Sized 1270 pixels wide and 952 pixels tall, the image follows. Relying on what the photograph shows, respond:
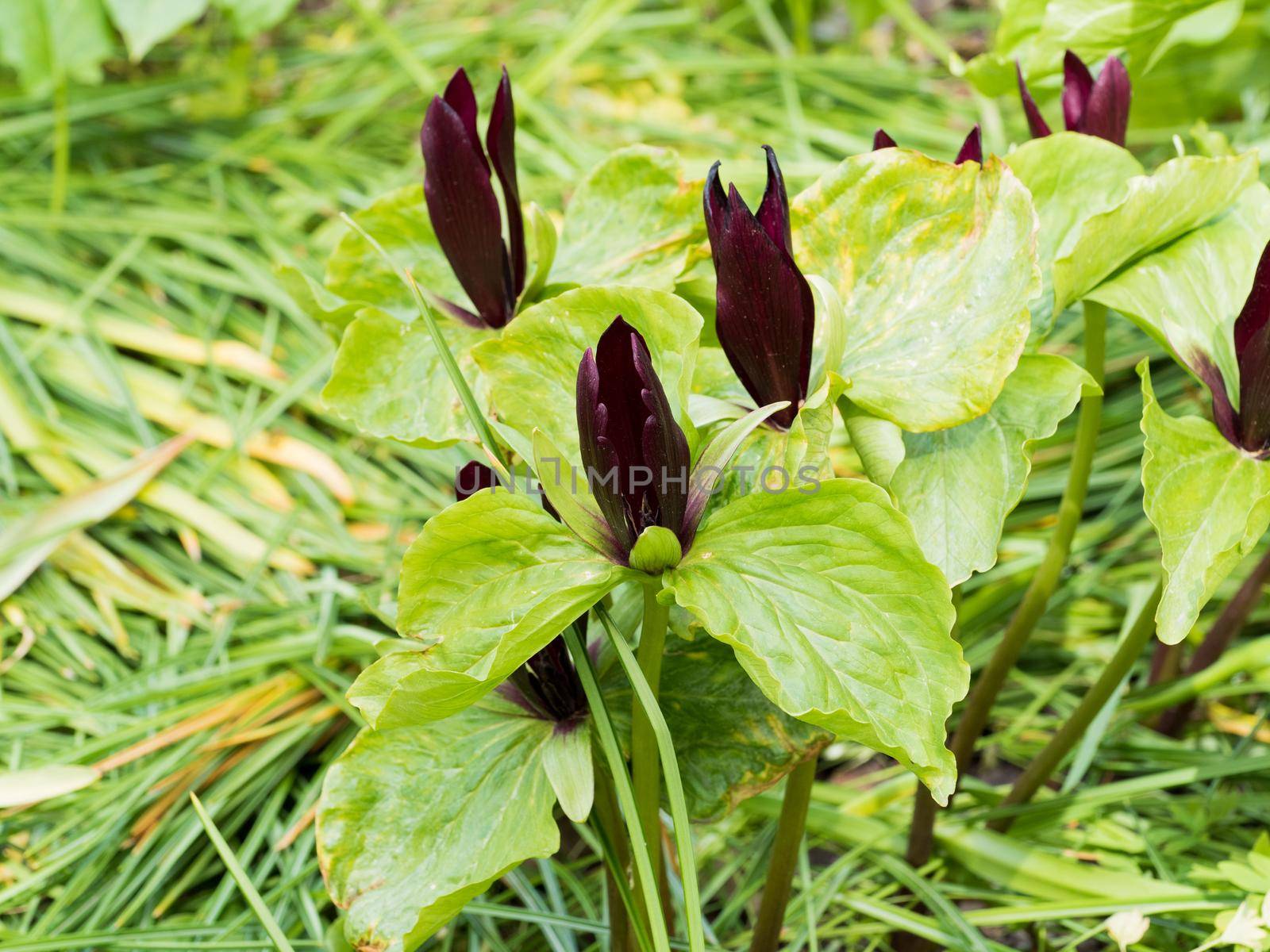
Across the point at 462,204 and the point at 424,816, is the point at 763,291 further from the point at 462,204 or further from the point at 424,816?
the point at 424,816

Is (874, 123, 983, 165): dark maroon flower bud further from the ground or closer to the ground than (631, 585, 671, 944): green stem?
further from the ground

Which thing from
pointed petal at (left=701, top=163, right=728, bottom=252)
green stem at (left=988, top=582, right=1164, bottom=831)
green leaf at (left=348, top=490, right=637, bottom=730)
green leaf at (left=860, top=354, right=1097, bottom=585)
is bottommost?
green stem at (left=988, top=582, right=1164, bottom=831)

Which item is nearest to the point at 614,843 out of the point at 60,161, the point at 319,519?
the point at 319,519

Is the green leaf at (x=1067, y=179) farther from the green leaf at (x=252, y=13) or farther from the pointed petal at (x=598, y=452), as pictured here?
the green leaf at (x=252, y=13)

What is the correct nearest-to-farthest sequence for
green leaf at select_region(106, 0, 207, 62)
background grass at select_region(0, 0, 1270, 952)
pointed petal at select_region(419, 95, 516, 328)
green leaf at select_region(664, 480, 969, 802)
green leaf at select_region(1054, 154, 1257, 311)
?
green leaf at select_region(664, 480, 969, 802) → green leaf at select_region(1054, 154, 1257, 311) → pointed petal at select_region(419, 95, 516, 328) → background grass at select_region(0, 0, 1270, 952) → green leaf at select_region(106, 0, 207, 62)

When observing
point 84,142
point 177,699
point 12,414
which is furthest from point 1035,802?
point 84,142

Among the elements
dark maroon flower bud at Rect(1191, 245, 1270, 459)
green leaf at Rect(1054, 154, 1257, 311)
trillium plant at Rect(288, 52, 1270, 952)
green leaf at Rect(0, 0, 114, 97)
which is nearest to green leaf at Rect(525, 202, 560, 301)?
trillium plant at Rect(288, 52, 1270, 952)

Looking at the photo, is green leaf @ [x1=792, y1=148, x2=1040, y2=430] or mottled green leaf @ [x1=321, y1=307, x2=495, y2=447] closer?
green leaf @ [x1=792, y1=148, x2=1040, y2=430]

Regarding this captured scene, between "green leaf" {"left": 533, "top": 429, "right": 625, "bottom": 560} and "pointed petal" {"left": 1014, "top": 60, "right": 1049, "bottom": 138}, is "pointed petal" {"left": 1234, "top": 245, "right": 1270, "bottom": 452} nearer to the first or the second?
"pointed petal" {"left": 1014, "top": 60, "right": 1049, "bottom": 138}
